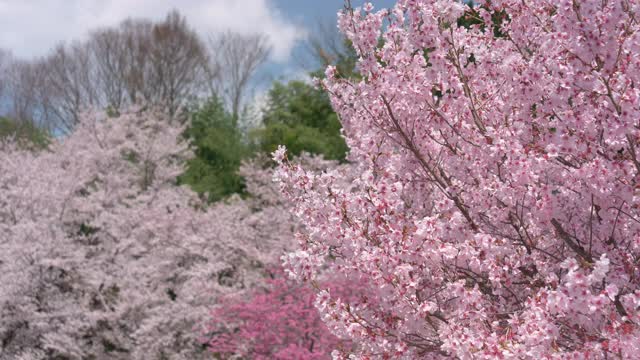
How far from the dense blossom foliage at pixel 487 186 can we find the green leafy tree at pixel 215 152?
19042mm

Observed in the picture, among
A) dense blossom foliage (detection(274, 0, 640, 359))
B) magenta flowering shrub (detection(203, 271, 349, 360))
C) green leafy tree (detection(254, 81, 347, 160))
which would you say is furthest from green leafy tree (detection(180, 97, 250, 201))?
dense blossom foliage (detection(274, 0, 640, 359))

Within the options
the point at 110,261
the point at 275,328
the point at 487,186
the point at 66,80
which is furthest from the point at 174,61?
the point at 487,186

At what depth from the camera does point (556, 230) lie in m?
4.20

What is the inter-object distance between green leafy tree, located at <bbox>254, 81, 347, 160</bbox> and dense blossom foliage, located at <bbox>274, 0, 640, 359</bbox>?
18.4 m

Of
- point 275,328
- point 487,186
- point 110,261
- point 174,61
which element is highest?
point 174,61

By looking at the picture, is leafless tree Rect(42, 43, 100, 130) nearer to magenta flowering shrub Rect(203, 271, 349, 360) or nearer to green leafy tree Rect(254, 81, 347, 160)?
green leafy tree Rect(254, 81, 347, 160)

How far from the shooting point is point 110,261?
507 inches

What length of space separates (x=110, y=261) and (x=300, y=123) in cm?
1592

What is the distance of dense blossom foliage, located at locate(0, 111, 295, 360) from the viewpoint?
10.9 m

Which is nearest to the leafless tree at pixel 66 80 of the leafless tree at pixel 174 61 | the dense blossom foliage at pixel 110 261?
the leafless tree at pixel 174 61

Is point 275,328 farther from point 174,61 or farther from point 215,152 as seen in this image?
point 174,61

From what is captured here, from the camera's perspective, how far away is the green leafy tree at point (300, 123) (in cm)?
2439

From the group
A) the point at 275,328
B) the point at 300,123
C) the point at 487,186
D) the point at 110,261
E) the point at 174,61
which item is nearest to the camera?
the point at 487,186

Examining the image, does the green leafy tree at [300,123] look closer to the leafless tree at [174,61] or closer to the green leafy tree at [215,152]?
the green leafy tree at [215,152]
